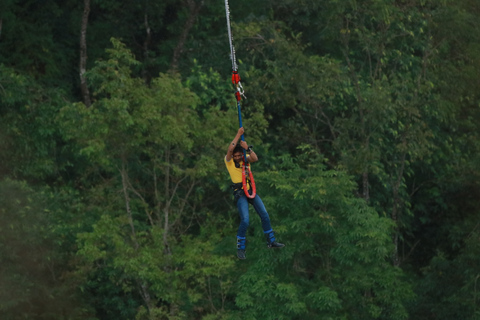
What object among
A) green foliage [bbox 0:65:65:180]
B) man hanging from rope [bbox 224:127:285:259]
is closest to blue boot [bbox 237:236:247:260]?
→ man hanging from rope [bbox 224:127:285:259]

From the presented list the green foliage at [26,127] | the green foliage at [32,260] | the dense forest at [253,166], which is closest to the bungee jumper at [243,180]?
the dense forest at [253,166]

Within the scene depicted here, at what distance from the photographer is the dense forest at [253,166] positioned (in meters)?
17.6

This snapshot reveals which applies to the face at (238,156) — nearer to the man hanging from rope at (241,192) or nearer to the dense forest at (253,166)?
the man hanging from rope at (241,192)

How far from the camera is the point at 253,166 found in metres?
19.2

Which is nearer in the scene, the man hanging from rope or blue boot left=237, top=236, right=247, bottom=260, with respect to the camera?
the man hanging from rope

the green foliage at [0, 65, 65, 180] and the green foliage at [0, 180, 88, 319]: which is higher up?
the green foliage at [0, 65, 65, 180]

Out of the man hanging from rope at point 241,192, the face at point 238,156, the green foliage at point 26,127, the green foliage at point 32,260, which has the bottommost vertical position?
the green foliage at point 32,260

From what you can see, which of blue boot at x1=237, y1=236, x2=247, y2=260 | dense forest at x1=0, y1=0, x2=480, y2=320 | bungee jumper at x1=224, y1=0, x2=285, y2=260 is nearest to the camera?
bungee jumper at x1=224, y1=0, x2=285, y2=260

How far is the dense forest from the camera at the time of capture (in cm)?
1762

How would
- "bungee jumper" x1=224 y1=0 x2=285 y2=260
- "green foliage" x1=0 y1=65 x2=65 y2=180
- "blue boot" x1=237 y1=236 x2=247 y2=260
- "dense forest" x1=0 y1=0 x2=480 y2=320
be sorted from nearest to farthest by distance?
1. "bungee jumper" x1=224 y1=0 x2=285 y2=260
2. "blue boot" x1=237 y1=236 x2=247 y2=260
3. "dense forest" x1=0 y1=0 x2=480 y2=320
4. "green foliage" x1=0 y1=65 x2=65 y2=180

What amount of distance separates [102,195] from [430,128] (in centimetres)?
698

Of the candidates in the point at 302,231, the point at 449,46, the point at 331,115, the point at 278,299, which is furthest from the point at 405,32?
the point at 278,299

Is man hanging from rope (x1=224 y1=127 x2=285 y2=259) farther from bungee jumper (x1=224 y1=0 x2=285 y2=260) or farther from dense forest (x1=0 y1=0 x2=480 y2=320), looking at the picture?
dense forest (x1=0 y1=0 x2=480 y2=320)

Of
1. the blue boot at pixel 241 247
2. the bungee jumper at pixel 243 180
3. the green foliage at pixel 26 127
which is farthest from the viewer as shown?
the green foliage at pixel 26 127
